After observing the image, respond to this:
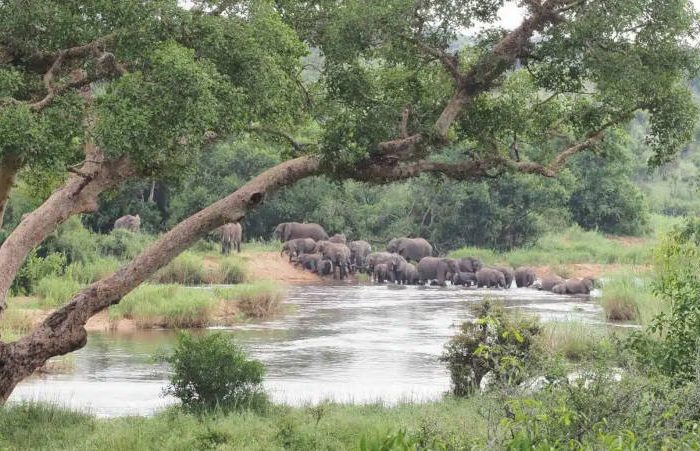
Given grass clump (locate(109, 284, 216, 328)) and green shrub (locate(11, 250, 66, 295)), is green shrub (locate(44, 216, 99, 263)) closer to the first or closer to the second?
green shrub (locate(11, 250, 66, 295))

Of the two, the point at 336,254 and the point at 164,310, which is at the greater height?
the point at 336,254

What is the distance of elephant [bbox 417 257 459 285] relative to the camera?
44375 mm

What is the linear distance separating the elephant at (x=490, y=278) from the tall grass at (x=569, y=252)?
4507 mm

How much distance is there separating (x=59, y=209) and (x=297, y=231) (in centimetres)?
3485

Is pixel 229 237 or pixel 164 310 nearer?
pixel 164 310

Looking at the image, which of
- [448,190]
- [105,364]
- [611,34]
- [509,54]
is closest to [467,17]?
[509,54]

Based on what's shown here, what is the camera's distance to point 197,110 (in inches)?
415

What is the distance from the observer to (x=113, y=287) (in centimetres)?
1338

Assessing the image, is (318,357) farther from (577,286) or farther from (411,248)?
(411,248)

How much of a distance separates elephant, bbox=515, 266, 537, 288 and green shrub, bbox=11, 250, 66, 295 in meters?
19.3

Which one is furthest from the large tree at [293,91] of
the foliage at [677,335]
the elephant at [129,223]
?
the elephant at [129,223]

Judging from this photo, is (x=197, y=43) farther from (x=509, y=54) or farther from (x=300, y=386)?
(x=300, y=386)

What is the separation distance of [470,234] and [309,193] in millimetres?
8102

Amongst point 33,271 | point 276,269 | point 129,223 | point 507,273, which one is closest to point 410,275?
point 507,273
